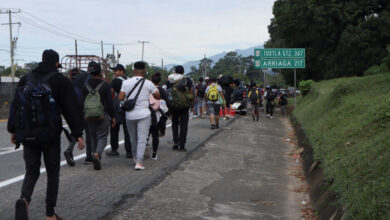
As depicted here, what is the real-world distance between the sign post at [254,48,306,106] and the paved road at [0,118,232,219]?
18.4 meters

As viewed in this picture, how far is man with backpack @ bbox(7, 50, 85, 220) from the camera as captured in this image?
441 cm

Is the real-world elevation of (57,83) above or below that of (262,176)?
above

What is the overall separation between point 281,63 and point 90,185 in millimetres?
21916

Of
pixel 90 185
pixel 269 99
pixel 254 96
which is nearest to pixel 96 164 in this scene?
pixel 90 185

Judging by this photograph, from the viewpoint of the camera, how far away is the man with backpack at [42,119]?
4.41m

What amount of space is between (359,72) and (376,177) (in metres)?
29.1

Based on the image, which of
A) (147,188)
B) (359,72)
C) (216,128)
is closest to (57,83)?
(147,188)

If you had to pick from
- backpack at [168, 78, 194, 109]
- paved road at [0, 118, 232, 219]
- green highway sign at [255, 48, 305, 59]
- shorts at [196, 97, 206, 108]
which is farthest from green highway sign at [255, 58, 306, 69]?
paved road at [0, 118, 232, 219]

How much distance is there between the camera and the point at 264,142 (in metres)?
13.6

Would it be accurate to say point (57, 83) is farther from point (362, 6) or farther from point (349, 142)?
point (362, 6)

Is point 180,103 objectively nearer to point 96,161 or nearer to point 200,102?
point 96,161

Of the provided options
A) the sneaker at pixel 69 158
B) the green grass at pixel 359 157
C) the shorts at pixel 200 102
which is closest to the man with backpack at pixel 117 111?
the sneaker at pixel 69 158

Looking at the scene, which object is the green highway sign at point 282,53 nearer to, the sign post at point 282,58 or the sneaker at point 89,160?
the sign post at point 282,58

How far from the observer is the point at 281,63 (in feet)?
88.9
